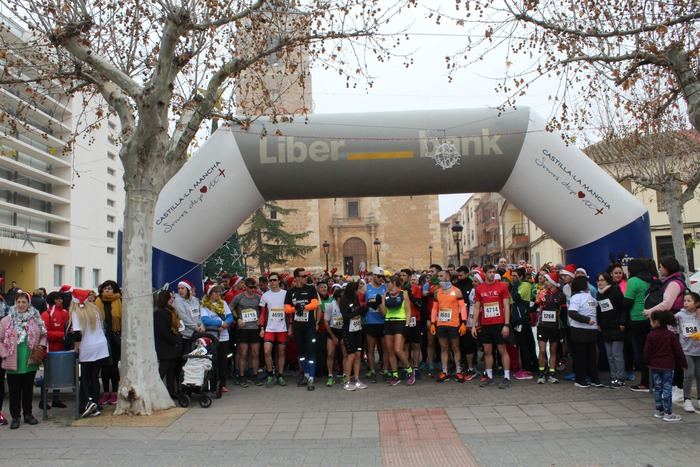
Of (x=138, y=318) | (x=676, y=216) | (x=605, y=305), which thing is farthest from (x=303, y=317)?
(x=676, y=216)

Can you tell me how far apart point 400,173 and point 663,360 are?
16.0ft

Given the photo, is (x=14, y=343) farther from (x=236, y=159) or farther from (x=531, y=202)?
(x=531, y=202)

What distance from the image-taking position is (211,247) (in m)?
10.1

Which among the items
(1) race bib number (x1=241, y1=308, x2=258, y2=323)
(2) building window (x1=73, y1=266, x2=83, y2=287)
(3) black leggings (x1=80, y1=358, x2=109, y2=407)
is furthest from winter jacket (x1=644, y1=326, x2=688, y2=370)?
(2) building window (x1=73, y1=266, x2=83, y2=287)

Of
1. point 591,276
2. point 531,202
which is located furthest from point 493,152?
point 591,276

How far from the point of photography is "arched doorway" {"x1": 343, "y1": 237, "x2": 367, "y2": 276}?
57.7m

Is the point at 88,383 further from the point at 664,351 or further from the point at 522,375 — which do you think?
the point at 664,351

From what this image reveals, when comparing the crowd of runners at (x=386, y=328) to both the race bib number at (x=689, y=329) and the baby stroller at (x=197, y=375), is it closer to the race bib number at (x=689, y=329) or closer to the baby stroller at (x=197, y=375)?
the race bib number at (x=689, y=329)

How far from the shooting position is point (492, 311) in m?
9.06

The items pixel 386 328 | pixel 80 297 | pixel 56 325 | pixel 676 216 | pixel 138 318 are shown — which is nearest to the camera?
pixel 138 318

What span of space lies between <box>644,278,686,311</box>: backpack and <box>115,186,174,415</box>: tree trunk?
6.57 metres

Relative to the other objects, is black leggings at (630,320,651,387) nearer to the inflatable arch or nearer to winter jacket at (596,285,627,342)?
winter jacket at (596,285,627,342)

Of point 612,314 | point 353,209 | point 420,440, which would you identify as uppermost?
point 353,209

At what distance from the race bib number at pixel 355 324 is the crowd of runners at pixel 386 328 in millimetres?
18
